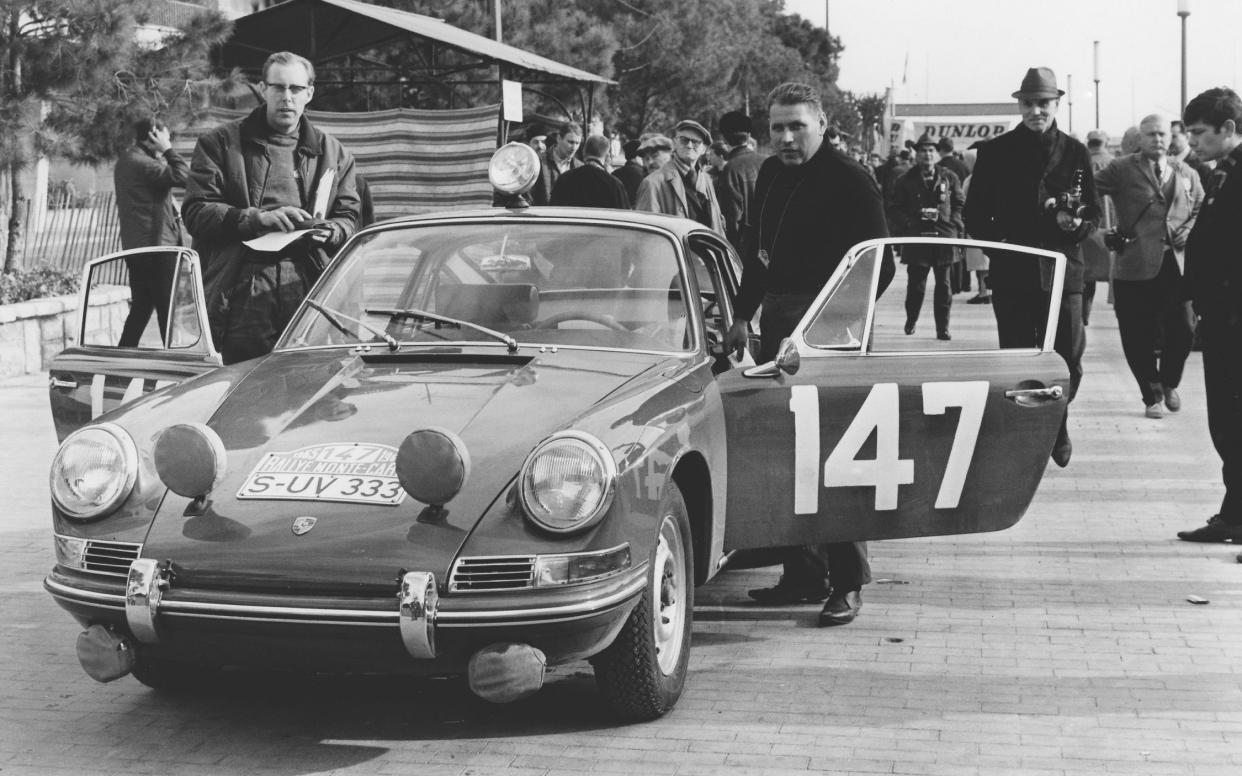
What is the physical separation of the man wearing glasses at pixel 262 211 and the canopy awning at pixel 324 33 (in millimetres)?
12184

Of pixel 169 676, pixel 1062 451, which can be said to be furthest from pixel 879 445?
pixel 1062 451

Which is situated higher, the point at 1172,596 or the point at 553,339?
the point at 553,339

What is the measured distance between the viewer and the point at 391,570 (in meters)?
4.07

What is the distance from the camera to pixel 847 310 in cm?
543

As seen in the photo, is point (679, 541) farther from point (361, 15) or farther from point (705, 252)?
point (361, 15)

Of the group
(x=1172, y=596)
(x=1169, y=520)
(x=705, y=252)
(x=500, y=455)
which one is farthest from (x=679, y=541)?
(x=1169, y=520)

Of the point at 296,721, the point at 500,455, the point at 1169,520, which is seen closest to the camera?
the point at 500,455

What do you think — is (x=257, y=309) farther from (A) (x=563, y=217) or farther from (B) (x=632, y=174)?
(B) (x=632, y=174)

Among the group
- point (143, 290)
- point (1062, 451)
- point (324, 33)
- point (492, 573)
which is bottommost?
point (1062, 451)

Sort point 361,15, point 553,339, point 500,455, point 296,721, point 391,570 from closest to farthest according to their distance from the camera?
point 391,570 → point 500,455 → point 296,721 → point 553,339 → point 361,15

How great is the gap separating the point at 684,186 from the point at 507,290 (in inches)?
274

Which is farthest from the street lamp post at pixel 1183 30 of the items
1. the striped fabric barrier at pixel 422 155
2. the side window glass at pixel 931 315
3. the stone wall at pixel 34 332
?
the stone wall at pixel 34 332

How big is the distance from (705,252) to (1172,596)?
222cm

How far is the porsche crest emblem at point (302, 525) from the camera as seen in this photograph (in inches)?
165
